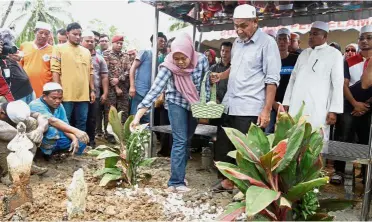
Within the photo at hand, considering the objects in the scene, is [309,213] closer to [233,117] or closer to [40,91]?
[233,117]

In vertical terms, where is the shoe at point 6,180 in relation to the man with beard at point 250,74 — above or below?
below

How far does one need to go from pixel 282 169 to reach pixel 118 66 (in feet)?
14.8

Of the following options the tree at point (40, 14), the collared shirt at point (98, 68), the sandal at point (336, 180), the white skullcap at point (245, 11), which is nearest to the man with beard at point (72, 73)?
the collared shirt at point (98, 68)

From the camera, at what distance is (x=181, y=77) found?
3410mm

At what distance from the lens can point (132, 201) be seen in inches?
120

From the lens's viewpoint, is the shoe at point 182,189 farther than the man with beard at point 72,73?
No

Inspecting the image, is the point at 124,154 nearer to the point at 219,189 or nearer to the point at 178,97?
the point at 178,97

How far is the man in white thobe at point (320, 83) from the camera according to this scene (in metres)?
3.28

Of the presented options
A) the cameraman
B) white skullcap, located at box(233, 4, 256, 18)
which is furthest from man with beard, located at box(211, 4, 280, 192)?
the cameraman

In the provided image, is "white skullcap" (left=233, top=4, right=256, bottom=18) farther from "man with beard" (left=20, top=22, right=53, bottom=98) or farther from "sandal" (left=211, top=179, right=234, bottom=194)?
"man with beard" (left=20, top=22, right=53, bottom=98)

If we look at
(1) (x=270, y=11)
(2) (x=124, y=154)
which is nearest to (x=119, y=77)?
(1) (x=270, y=11)

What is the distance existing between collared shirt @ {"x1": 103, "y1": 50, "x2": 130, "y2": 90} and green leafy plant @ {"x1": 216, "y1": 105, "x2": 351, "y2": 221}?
4.16 m

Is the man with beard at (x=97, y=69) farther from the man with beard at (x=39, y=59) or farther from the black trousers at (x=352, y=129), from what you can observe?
the black trousers at (x=352, y=129)

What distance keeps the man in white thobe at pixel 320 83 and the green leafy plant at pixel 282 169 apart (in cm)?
116
